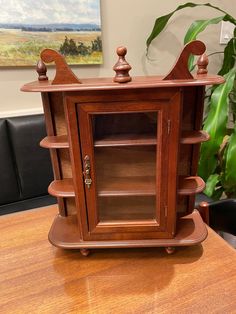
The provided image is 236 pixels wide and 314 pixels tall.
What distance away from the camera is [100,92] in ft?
2.02

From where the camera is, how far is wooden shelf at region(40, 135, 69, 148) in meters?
0.70

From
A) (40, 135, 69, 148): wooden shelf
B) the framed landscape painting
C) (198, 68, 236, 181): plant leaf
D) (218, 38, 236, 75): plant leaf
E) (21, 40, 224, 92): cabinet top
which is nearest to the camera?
(21, 40, 224, 92): cabinet top

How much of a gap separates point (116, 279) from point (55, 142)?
41cm

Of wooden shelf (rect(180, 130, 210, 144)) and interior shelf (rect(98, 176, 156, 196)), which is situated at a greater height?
wooden shelf (rect(180, 130, 210, 144))

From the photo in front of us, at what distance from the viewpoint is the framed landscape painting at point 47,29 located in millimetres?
1315

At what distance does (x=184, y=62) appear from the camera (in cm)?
61

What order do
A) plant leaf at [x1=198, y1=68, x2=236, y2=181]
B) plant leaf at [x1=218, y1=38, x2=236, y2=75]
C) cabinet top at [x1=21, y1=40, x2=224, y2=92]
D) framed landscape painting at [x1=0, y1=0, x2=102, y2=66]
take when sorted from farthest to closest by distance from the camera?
1. plant leaf at [x1=218, y1=38, x2=236, y2=75]
2. framed landscape painting at [x1=0, y1=0, x2=102, y2=66]
3. plant leaf at [x1=198, y1=68, x2=236, y2=181]
4. cabinet top at [x1=21, y1=40, x2=224, y2=92]

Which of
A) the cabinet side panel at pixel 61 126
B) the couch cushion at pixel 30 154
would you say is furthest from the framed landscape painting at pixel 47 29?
the cabinet side panel at pixel 61 126

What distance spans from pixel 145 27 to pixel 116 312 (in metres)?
1.51

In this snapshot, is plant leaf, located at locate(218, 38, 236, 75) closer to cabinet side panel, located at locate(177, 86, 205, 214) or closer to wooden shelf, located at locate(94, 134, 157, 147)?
cabinet side panel, located at locate(177, 86, 205, 214)

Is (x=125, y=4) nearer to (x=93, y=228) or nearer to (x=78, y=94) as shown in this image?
(x=78, y=94)

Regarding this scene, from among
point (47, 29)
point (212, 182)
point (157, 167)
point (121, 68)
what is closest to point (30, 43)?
point (47, 29)

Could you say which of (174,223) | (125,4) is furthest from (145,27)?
(174,223)

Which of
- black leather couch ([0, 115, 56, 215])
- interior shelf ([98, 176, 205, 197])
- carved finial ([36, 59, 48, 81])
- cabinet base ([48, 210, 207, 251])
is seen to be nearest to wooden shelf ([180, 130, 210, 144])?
interior shelf ([98, 176, 205, 197])
